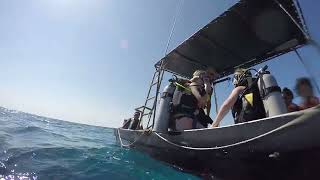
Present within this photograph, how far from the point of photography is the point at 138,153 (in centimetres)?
827

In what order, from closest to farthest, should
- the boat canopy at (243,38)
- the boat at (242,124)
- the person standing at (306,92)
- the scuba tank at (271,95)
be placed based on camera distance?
the boat at (242,124), the scuba tank at (271,95), the person standing at (306,92), the boat canopy at (243,38)

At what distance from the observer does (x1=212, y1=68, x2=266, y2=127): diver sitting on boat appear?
4312 mm

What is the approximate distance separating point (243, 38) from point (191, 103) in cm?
245

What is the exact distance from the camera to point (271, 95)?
3865mm

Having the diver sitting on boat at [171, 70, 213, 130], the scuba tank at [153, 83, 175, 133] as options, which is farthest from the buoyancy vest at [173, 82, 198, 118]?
the scuba tank at [153, 83, 175, 133]

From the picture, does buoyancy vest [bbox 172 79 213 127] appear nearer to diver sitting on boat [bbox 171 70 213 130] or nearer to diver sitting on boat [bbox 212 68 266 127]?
diver sitting on boat [bbox 171 70 213 130]

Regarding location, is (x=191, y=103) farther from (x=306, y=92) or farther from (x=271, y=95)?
(x=306, y=92)

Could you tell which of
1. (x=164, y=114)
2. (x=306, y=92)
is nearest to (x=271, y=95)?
(x=306, y=92)

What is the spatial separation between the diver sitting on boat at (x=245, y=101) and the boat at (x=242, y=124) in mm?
313

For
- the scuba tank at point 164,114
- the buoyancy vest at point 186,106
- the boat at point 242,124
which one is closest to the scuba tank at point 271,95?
the boat at point 242,124

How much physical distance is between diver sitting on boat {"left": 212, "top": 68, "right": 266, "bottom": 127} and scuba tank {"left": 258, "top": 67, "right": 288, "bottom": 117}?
22 cm

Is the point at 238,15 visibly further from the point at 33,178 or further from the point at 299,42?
the point at 33,178

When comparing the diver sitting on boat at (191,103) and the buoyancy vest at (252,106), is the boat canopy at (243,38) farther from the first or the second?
the buoyancy vest at (252,106)

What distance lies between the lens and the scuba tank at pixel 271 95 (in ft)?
12.3
